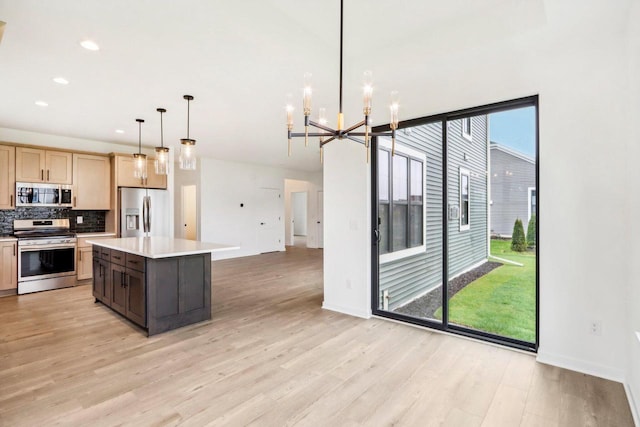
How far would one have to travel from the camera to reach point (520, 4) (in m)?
2.39

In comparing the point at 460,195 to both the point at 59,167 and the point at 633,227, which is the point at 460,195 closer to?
the point at 633,227

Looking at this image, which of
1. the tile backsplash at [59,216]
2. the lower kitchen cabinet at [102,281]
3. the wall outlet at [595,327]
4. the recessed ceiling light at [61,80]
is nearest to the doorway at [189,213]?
the tile backsplash at [59,216]

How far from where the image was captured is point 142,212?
616 centimetres

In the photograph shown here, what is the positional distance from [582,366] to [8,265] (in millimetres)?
7080

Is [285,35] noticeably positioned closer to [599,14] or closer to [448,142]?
[448,142]

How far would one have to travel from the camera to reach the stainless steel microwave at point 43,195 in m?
5.25

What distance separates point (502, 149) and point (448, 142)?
0.52 meters

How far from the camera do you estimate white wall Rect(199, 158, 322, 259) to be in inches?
318

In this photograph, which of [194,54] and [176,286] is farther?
[176,286]

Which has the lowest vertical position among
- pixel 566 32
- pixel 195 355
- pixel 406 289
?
pixel 195 355

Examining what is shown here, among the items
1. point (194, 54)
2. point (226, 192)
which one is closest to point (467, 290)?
point (194, 54)

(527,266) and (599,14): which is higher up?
(599,14)

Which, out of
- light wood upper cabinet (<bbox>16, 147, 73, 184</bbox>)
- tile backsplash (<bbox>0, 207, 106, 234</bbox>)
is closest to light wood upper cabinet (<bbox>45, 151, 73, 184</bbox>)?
light wood upper cabinet (<bbox>16, 147, 73, 184</bbox>)

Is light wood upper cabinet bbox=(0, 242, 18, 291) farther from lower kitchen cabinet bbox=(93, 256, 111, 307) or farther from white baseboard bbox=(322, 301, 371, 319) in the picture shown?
white baseboard bbox=(322, 301, 371, 319)
